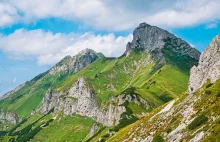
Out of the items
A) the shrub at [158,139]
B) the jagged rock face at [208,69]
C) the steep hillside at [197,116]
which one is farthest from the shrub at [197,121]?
the jagged rock face at [208,69]

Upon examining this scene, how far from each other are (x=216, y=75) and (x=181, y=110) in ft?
92.6

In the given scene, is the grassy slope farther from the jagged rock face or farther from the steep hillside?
the jagged rock face

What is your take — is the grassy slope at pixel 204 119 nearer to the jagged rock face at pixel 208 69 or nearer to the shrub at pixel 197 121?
the shrub at pixel 197 121

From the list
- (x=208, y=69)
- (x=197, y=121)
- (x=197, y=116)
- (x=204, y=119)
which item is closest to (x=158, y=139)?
(x=197, y=116)

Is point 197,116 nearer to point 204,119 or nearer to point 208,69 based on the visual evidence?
point 204,119

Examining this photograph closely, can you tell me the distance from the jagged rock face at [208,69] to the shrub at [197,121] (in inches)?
1719

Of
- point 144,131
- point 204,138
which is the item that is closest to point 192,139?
point 204,138

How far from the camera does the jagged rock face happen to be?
15725 centimetres

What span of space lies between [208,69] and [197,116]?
6021 centimetres

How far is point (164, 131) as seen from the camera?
129375 mm

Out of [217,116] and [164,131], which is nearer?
[217,116]

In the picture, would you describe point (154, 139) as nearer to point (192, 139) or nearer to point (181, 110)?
point (181, 110)

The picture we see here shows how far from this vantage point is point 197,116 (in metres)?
117

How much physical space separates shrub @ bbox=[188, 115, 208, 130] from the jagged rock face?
43.7 meters
